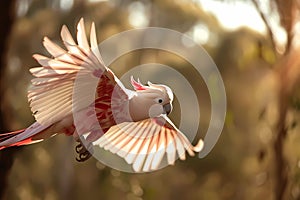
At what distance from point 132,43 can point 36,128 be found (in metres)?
3.24

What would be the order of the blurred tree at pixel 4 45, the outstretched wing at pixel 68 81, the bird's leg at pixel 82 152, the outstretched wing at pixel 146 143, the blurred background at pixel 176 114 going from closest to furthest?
the outstretched wing at pixel 68 81 → the bird's leg at pixel 82 152 → the outstretched wing at pixel 146 143 → the blurred tree at pixel 4 45 → the blurred background at pixel 176 114

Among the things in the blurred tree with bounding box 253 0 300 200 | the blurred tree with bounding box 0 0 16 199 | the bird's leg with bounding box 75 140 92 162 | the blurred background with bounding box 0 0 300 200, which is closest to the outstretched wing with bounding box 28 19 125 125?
the bird's leg with bounding box 75 140 92 162

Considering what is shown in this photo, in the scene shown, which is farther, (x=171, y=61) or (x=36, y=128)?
(x=171, y=61)

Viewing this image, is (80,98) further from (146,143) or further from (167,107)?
(146,143)

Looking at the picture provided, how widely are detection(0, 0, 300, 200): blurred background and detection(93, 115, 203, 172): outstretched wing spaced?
6.38 feet

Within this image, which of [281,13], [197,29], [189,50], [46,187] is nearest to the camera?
[281,13]

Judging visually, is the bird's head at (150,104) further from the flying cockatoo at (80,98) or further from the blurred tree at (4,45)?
the blurred tree at (4,45)

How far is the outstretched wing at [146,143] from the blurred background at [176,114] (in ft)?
6.38

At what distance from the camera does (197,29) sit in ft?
14.8

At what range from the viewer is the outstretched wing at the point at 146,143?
112 cm

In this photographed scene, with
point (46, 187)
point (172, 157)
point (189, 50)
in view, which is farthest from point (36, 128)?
point (46, 187)

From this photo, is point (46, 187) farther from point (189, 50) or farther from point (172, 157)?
point (172, 157)

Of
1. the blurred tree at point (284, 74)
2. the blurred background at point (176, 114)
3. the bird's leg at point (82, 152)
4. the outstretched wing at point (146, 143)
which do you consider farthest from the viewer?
the blurred background at point (176, 114)

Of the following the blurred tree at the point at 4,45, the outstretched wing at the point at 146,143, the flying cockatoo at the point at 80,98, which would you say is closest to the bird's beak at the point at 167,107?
the flying cockatoo at the point at 80,98
